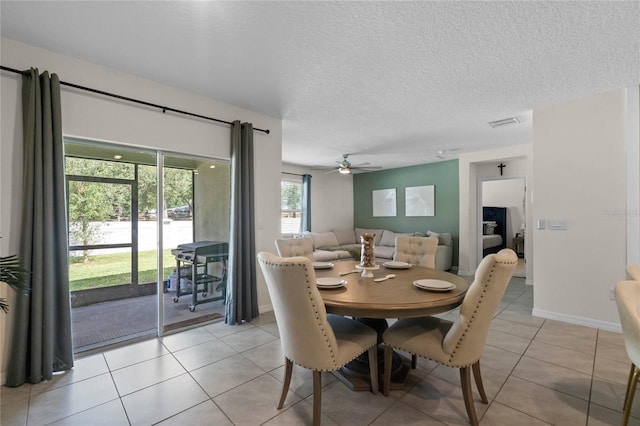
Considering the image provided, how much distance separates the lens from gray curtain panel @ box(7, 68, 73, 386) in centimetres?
213

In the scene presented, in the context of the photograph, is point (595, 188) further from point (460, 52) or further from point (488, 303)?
point (488, 303)

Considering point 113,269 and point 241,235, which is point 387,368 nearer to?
point 241,235

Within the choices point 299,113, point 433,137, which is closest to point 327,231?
point 433,137

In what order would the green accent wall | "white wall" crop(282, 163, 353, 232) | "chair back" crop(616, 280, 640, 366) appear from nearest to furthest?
"chair back" crop(616, 280, 640, 366)
the green accent wall
"white wall" crop(282, 163, 353, 232)

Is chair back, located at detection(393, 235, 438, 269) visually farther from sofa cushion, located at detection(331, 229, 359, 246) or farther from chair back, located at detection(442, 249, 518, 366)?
sofa cushion, located at detection(331, 229, 359, 246)

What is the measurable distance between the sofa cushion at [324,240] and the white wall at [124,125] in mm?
2981

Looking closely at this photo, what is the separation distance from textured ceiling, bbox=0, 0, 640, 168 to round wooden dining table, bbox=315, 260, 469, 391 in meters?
1.83

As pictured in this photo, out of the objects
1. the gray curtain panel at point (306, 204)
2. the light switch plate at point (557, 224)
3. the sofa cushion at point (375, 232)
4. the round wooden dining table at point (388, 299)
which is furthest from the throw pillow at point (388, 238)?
the round wooden dining table at point (388, 299)

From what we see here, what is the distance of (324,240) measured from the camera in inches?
276

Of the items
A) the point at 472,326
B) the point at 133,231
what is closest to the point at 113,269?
the point at 133,231

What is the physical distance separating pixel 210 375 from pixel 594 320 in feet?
13.2

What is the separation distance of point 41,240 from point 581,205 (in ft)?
17.1

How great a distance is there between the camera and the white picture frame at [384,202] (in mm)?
7543

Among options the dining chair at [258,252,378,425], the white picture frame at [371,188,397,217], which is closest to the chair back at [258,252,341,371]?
the dining chair at [258,252,378,425]
